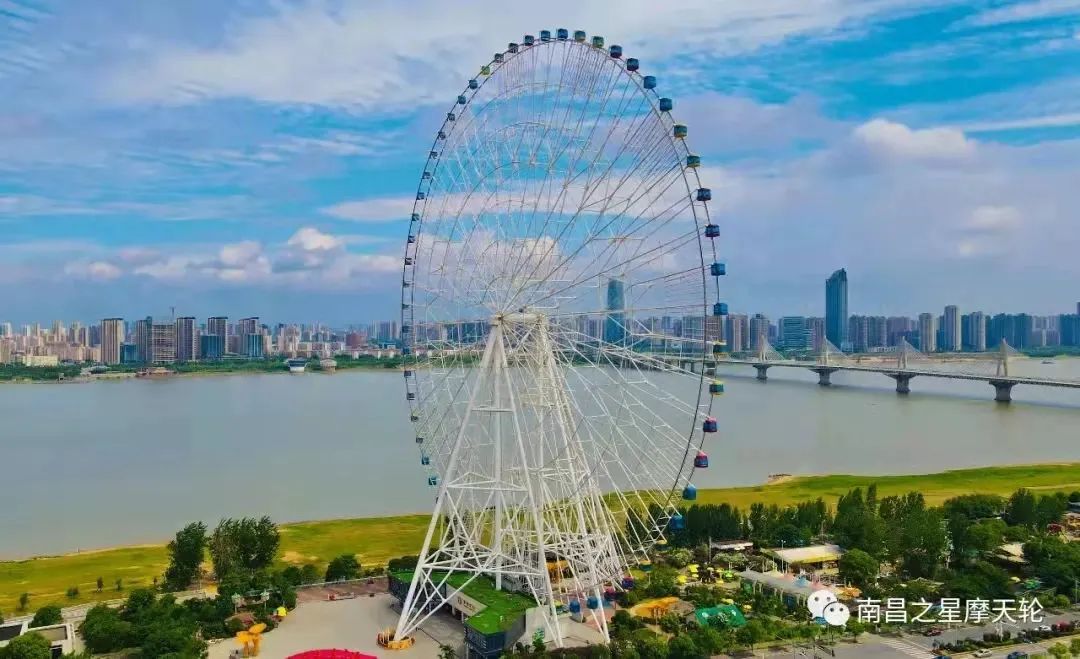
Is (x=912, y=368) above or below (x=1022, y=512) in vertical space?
above

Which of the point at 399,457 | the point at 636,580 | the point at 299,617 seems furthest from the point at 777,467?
the point at 299,617

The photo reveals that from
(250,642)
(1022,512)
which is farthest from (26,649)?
(1022,512)

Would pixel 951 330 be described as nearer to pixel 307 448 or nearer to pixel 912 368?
pixel 912 368

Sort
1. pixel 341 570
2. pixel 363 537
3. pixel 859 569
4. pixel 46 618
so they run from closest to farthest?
pixel 46 618
pixel 859 569
pixel 341 570
pixel 363 537

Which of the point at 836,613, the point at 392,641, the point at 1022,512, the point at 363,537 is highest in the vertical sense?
the point at 1022,512

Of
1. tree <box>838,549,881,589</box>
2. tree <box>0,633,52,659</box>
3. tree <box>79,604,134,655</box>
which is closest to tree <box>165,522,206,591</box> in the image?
tree <box>79,604,134,655</box>

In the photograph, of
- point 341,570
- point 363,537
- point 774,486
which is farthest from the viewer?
point 774,486

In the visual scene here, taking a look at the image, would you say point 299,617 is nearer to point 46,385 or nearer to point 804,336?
point 46,385

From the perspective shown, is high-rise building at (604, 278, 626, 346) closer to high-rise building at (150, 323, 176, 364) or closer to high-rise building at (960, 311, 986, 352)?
high-rise building at (150, 323, 176, 364)
